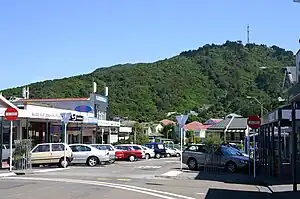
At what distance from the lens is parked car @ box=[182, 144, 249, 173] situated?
31.6 metres

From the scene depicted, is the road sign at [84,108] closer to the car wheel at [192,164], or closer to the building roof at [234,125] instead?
the building roof at [234,125]

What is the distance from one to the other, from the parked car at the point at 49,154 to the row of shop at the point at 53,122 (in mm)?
2359

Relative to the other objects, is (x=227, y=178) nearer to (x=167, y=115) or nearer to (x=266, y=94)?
(x=266, y=94)

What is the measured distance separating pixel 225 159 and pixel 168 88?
7511 cm

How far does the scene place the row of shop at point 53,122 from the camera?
1589 inches

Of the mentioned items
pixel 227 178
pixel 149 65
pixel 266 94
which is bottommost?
pixel 227 178

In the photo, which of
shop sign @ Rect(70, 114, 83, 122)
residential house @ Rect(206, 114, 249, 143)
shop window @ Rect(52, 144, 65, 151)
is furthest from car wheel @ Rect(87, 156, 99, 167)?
residential house @ Rect(206, 114, 249, 143)

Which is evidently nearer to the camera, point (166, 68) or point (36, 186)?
point (36, 186)

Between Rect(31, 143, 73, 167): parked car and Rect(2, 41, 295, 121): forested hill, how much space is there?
62046 mm

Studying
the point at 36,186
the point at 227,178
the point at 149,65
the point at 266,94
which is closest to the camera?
the point at 36,186

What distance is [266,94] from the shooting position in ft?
306

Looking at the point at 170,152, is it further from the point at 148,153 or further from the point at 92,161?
the point at 92,161

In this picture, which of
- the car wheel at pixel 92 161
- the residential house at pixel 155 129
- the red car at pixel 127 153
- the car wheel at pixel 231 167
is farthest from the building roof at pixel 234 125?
the car wheel at pixel 231 167

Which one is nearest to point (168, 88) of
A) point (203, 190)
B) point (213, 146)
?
point (213, 146)
